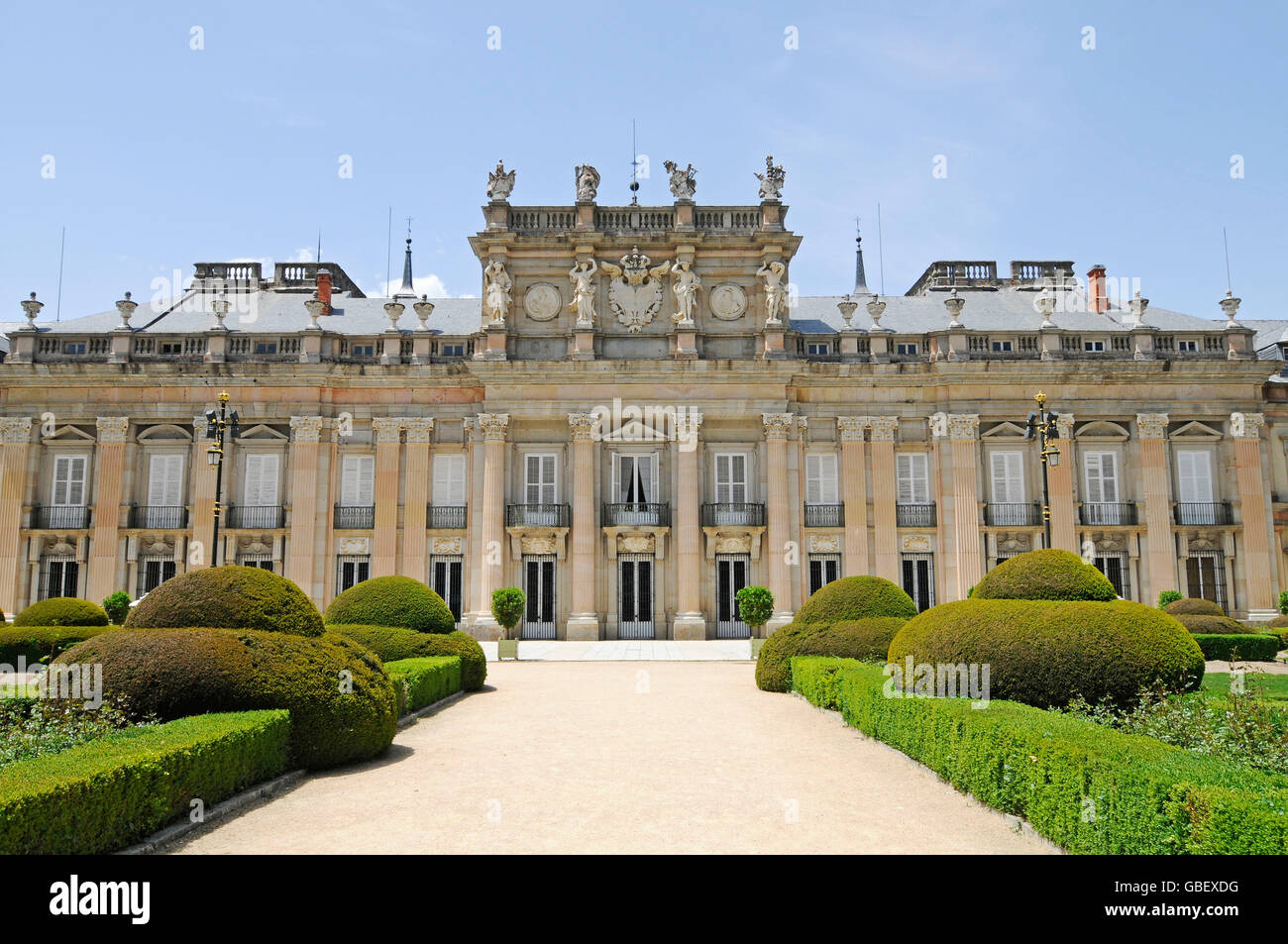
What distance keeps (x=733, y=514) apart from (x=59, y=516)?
24.8 m

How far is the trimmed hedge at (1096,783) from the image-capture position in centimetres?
582

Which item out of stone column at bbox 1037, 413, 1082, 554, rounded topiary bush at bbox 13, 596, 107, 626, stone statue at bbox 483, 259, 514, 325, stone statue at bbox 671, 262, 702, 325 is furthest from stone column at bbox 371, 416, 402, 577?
stone column at bbox 1037, 413, 1082, 554

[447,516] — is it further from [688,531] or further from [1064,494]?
[1064,494]

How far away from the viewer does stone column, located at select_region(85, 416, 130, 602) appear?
33094 mm

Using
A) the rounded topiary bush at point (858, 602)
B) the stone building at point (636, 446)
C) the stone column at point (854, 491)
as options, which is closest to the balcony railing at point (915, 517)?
the stone building at point (636, 446)

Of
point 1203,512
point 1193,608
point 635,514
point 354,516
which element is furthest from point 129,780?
point 1203,512

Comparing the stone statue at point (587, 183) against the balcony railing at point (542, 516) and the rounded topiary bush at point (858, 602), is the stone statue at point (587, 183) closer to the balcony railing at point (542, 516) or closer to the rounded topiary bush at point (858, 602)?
the balcony railing at point (542, 516)

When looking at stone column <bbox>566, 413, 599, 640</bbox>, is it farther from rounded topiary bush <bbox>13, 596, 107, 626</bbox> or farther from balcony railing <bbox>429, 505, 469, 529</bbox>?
rounded topiary bush <bbox>13, 596, 107, 626</bbox>

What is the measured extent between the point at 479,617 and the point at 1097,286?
2966 cm

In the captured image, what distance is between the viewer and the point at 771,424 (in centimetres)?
3353

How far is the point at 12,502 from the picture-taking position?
33312 mm
